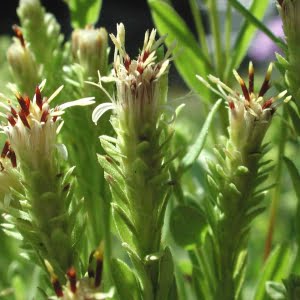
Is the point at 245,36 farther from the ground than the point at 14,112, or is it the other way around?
the point at 245,36

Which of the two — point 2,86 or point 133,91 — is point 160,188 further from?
point 2,86

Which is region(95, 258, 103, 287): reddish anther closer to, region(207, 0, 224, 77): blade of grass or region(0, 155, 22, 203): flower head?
region(0, 155, 22, 203): flower head

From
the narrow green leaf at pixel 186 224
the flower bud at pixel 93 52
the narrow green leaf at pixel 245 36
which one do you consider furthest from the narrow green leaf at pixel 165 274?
the narrow green leaf at pixel 245 36

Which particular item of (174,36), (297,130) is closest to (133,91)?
(297,130)

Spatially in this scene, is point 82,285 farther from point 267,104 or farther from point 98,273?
point 267,104

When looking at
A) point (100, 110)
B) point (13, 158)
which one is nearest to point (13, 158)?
point (13, 158)

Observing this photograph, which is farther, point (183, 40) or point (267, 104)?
point (183, 40)

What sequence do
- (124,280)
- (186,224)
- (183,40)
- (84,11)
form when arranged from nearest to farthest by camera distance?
1. (124,280)
2. (186,224)
3. (183,40)
4. (84,11)
